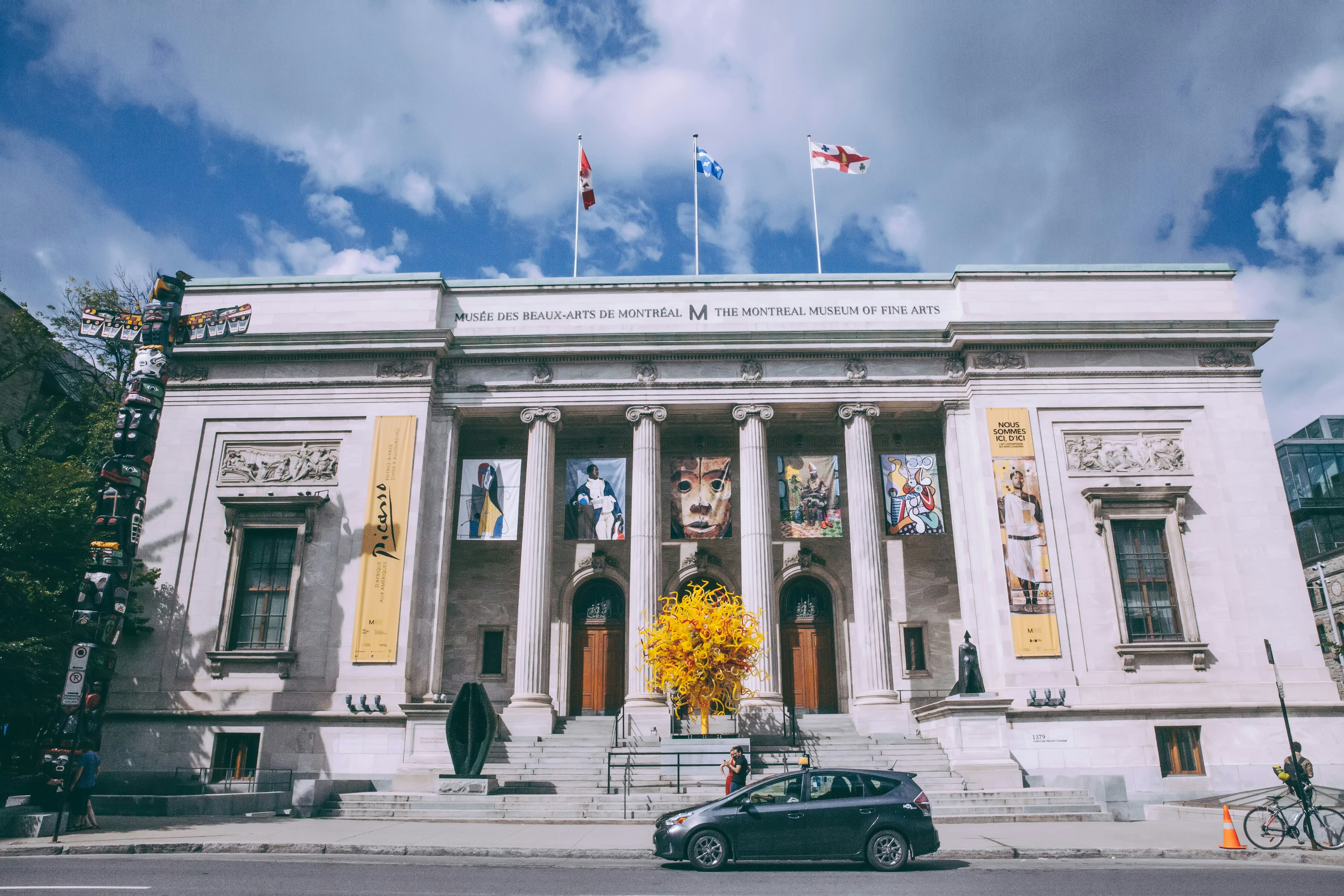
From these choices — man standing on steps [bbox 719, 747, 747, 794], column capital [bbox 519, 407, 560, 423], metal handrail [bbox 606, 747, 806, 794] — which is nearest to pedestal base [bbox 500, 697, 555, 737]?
metal handrail [bbox 606, 747, 806, 794]

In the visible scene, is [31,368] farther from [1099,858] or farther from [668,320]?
[1099,858]

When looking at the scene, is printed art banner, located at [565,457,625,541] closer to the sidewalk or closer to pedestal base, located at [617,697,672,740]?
pedestal base, located at [617,697,672,740]

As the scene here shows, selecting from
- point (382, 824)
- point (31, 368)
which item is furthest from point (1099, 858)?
point (31, 368)

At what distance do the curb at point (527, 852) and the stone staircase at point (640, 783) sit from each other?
4307 millimetres

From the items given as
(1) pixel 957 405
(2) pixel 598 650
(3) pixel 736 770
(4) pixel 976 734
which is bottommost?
(3) pixel 736 770

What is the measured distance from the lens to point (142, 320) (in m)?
20.5

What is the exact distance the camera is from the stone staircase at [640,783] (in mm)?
17641

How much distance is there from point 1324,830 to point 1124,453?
1337 centimetres

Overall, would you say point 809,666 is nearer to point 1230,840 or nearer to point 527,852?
point 1230,840

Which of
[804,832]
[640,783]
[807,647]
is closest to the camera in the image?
[804,832]

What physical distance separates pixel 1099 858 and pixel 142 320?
21757mm

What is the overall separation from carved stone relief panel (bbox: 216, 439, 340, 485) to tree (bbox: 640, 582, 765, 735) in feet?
35.1

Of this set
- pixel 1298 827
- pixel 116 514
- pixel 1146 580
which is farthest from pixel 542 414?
pixel 1298 827

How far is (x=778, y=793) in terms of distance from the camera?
12586 mm
